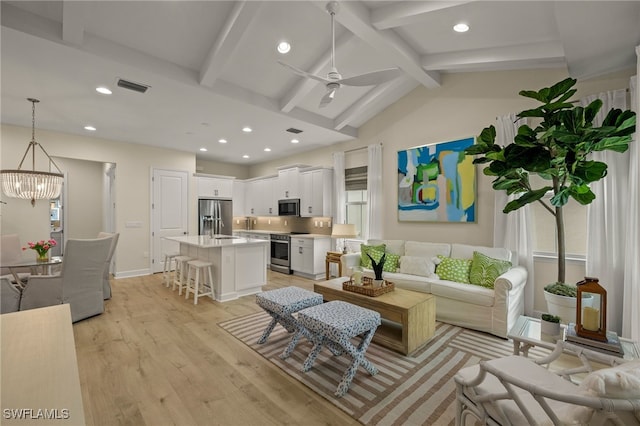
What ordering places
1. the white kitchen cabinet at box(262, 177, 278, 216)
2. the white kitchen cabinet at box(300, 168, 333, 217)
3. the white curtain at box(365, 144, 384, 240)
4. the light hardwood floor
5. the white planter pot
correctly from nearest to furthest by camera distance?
1. the light hardwood floor
2. the white planter pot
3. the white curtain at box(365, 144, 384, 240)
4. the white kitchen cabinet at box(300, 168, 333, 217)
5. the white kitchen cabinet at box(262, 177, 278, 216)

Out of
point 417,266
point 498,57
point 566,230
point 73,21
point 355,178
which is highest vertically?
point 498,57

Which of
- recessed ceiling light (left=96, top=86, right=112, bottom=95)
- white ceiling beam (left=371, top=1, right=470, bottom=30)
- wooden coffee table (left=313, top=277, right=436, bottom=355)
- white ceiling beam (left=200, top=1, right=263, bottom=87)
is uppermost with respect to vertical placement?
white ceiling beam (left=371, top=1, right=470, bottom=30)

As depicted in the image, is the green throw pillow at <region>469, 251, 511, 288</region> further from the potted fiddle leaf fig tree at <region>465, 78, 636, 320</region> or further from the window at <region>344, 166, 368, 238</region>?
the window at <region>344, 166, 368, 238</region>

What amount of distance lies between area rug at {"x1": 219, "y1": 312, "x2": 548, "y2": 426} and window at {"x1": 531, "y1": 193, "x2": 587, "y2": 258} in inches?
57.5

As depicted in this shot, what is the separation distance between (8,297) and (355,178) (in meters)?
5.43

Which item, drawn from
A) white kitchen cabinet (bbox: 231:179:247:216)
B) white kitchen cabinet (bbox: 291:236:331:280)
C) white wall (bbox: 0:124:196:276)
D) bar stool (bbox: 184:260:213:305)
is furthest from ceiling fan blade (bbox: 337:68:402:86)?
white kitchen cabinet (bbox: 231:179:247:216)

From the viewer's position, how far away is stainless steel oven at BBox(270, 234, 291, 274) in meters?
6.51

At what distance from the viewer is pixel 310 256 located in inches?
236

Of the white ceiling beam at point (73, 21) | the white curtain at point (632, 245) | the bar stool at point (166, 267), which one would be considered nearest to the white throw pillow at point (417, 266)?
the white curtain at point (632, 245)

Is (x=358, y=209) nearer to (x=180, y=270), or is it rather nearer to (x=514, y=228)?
(x=514, y=228)

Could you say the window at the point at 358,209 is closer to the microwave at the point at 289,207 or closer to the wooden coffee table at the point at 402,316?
the microwave at the point at 289,207

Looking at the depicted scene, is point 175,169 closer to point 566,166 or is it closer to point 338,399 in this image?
point 338,399

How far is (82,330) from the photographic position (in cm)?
327

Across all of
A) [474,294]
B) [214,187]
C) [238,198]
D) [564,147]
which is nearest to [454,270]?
[474,294]
